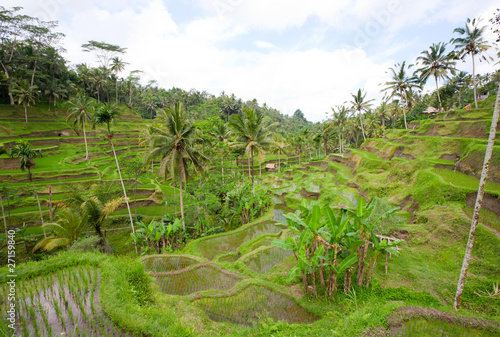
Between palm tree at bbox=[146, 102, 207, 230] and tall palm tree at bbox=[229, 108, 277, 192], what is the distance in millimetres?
5524

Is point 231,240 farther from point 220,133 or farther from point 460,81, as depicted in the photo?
point 460,81

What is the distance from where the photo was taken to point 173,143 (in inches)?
600

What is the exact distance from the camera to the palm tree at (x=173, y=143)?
14.9 m

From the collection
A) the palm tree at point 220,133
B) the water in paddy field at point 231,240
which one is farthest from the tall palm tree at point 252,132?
the water in paddy field at point 231,240

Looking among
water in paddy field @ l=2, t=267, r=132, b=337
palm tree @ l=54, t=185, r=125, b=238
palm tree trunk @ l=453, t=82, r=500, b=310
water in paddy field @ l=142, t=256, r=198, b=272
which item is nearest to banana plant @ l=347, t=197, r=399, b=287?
palm tree trunk @ l=453, t=82, r=500, b=310

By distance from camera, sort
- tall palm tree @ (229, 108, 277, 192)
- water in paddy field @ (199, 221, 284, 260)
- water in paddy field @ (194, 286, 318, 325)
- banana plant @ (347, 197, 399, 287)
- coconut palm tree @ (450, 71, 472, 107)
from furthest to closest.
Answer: coconut palm tree @ (450, 71, 472, 107) → tall palm tree @ (229, 108, 277, 192) → water in paddy field @ (199, 221, 284, 260) → water in paddy field @ (194, 286, 318, 325) → banana plant @ (347, 197, 399, 287)

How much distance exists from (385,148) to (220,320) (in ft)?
93.8

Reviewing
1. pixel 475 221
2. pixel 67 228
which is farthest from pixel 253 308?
pixel 67 228

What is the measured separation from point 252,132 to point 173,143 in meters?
7.85

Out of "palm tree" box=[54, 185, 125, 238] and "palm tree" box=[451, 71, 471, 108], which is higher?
"palm tree" box=[451, 71, 471, 108]

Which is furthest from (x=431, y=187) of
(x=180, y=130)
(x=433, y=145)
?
(x=180, y=130)

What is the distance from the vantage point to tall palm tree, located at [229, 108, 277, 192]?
19.9 metres

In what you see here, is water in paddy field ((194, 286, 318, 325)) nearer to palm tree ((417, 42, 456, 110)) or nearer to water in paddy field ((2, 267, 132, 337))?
water in paddy field ((2, 267, 132, 337))

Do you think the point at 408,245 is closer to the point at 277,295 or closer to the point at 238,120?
the point at 277,295
